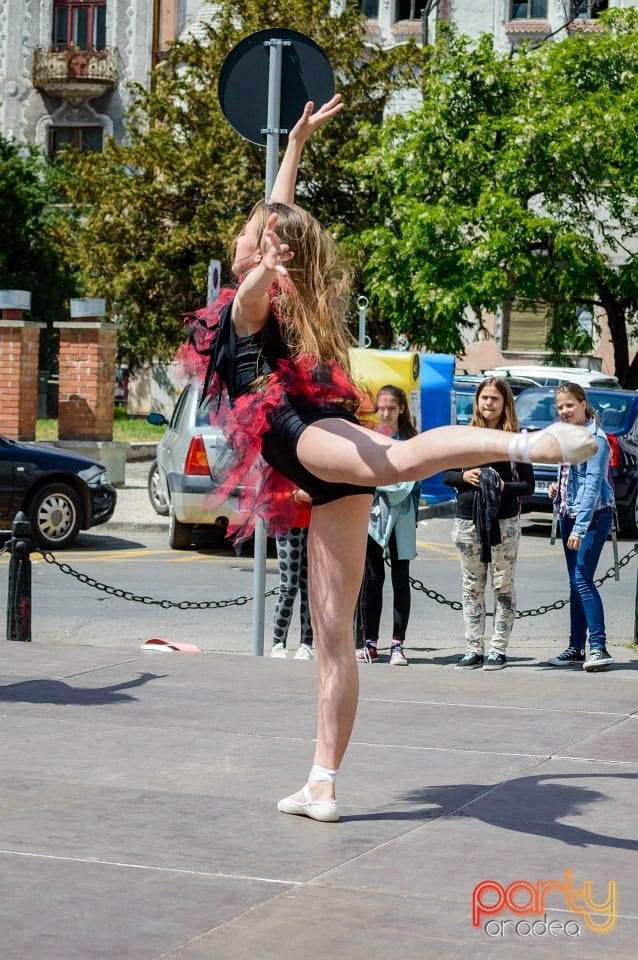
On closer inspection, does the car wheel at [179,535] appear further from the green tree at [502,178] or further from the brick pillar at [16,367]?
the green tree at [502,178]

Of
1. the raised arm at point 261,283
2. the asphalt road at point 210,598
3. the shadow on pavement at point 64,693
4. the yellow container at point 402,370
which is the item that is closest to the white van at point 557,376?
the yellow container at point 402,370

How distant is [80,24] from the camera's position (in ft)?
173

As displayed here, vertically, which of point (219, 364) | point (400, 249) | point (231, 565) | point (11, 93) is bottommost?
point (231, 565)

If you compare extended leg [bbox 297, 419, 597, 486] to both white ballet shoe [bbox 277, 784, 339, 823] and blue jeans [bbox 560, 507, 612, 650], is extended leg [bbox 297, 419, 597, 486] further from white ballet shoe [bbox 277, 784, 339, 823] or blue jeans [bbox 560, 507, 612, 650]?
blue jeans [bbox 560, 507, 612, 650]

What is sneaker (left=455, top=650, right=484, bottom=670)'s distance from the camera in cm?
892

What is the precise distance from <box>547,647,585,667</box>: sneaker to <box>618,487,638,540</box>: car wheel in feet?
28.4

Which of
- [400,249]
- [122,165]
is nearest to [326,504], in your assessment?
[400,249]

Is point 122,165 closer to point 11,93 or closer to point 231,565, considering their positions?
point 11,93

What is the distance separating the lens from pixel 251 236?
4.79 metres

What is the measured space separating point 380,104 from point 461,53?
5977mm

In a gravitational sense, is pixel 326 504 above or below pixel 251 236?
below

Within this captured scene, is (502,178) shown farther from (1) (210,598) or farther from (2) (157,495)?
(1) (210,598)

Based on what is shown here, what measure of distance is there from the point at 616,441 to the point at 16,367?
8993 millimetres

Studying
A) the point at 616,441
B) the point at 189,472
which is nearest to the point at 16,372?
the point at 189,472
